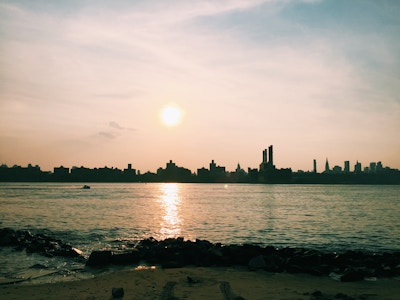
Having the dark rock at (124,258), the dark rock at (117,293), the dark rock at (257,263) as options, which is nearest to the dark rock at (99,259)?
the dark rock at (124,258)

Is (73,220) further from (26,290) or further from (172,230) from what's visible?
(26,290)

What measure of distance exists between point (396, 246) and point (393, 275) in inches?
460

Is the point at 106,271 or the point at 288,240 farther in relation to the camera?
the point at 288,240

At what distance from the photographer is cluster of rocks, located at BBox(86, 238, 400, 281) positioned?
1698cm

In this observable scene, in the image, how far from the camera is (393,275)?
1650 centimetres

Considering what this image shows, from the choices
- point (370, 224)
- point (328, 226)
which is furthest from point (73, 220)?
point (370, 224)

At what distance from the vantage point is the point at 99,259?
18.5 m

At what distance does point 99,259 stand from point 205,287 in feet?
23.7

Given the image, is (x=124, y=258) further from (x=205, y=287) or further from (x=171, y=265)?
(x=205, y=287)

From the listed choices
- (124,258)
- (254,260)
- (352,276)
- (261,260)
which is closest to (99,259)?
(124,258)

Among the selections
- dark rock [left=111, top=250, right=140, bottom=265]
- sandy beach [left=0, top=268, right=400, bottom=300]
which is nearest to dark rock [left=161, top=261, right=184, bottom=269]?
sandy beach [left=0, top=268, right=400, bottom=300]

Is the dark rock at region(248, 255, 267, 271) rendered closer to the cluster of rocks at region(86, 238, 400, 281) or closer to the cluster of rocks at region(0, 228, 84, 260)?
the cluster of rocks at region(86, 238, 400, 281)

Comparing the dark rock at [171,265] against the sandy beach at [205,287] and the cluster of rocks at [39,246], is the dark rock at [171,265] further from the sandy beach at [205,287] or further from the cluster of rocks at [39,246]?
the cluster of rocks at [39,246]

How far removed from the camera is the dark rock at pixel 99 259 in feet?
60.0
